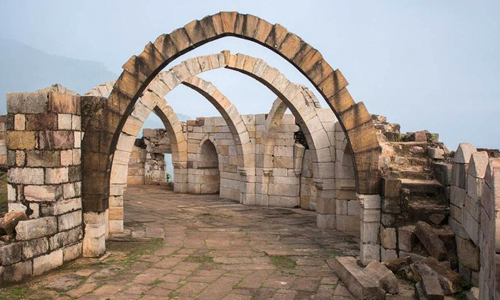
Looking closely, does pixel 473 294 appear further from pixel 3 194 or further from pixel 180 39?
pixel 3 194

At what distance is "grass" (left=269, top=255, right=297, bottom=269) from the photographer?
20.3 ft

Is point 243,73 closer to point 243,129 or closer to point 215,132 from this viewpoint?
point 243,129

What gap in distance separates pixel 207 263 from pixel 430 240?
123 inches

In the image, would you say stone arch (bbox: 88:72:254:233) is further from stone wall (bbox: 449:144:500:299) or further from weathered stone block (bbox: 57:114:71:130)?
stone wall (bbox: 449:144:500:299)

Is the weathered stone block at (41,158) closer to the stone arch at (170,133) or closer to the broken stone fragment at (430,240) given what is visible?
the stone arch at (170,133)

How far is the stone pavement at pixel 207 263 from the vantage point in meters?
5.01

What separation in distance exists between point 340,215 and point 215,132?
6.88 m

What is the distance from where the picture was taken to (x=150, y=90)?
9.31 m

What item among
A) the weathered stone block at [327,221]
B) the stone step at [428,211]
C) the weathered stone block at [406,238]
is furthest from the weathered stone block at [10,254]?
the weathered stone block at [327,221]

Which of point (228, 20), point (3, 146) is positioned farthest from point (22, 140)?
point (3, 146)

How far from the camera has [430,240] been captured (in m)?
5.38

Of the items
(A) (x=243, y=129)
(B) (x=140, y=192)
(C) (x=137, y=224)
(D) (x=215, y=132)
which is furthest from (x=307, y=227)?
(B) (x=140, y=192)

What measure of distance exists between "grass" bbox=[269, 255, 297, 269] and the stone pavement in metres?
0.01

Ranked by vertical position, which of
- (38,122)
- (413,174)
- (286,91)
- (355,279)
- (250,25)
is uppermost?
(250,25)
